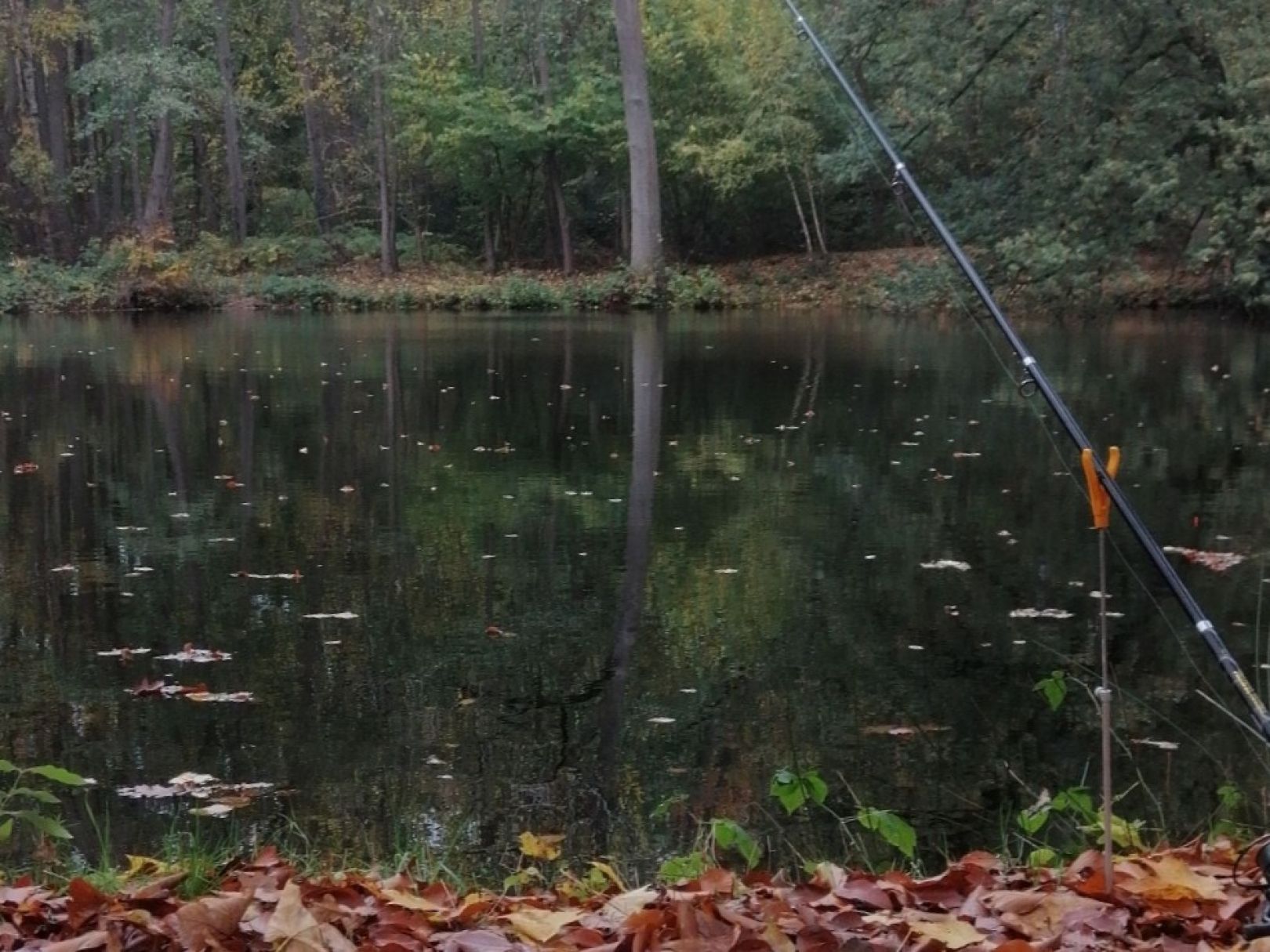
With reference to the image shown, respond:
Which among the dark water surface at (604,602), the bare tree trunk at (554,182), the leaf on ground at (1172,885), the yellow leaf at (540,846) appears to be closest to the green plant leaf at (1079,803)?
the dark water surface at (604,602)

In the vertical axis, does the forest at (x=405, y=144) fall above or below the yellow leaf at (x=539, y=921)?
above

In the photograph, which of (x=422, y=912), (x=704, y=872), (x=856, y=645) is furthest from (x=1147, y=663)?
(x=422, y=912)

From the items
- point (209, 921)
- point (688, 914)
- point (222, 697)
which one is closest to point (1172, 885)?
point (688, 914)

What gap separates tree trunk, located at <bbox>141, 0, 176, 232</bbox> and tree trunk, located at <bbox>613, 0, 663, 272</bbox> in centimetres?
984

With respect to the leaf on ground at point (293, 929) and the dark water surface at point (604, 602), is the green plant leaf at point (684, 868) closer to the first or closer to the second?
the dark water surface at point (604, 602)

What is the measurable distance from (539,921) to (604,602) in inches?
150

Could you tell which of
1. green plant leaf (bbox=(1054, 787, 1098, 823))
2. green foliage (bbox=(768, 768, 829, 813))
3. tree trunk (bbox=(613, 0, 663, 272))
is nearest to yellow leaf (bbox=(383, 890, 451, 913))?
green foliage (bbox=(768, 768, 829, 813))

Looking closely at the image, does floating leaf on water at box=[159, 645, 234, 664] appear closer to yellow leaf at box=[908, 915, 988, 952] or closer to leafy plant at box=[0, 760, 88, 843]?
leafy plant at box=[0, 760, 88, 843]

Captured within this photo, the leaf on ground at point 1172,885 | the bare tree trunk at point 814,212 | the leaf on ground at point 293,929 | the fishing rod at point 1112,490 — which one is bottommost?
the leaf on ground at point 1172,885

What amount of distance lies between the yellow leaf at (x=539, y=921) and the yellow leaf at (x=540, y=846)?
2.62 ft

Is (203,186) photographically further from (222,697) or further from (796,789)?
(796,789)

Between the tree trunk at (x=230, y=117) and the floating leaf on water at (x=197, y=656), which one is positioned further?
the tree trunk at (x=230, y=117)

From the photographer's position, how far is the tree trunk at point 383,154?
36344 millimetres

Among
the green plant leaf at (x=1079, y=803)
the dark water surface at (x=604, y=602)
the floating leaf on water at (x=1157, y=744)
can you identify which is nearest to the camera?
the green plant leaf at (x=1079, y=803)
